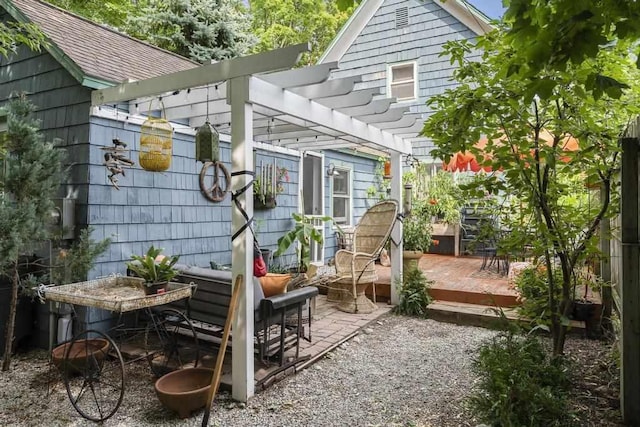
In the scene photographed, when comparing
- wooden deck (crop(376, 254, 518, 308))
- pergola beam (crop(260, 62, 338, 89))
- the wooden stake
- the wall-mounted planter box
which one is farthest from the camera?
the wall-mounted planter box

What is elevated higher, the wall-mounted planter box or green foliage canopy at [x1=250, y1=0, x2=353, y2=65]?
green foliage canopy at [x1=250, y1=0, x2=353, y2=65]

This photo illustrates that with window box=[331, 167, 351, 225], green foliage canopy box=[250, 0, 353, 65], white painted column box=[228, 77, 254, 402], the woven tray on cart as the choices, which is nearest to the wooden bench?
white painted column box=[228, 77, 254, 402]

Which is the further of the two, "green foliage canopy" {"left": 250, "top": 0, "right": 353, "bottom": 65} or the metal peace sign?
"green foliage canopy" {"left": 250, "top": 0, "right": 353, "bottom": 65}

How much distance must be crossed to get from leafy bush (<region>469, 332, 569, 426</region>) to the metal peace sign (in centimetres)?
369

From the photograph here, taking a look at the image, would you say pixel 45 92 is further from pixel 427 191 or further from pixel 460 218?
pixel 460 218

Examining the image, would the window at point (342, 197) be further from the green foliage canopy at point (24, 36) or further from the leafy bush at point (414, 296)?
the green foliage canopy at point (24, 36)

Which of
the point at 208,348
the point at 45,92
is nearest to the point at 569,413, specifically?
the point at 208,348

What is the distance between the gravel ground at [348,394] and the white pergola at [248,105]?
404mm

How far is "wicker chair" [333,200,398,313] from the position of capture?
5496mm

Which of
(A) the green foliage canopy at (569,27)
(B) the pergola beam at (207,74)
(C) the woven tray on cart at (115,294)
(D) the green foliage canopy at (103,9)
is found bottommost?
(C) the woven tray on cart at (115,294)

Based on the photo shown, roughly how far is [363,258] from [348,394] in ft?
7.94

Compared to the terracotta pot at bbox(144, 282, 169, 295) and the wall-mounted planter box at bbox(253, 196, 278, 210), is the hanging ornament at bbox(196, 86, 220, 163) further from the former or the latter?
the wall-mounted planter box at bbox(253, 196, 278, 210)

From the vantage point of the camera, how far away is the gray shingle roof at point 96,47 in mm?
4352

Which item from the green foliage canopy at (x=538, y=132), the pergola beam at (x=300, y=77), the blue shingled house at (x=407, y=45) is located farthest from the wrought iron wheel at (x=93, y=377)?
the blue shingled house at (x=407, y=45)
